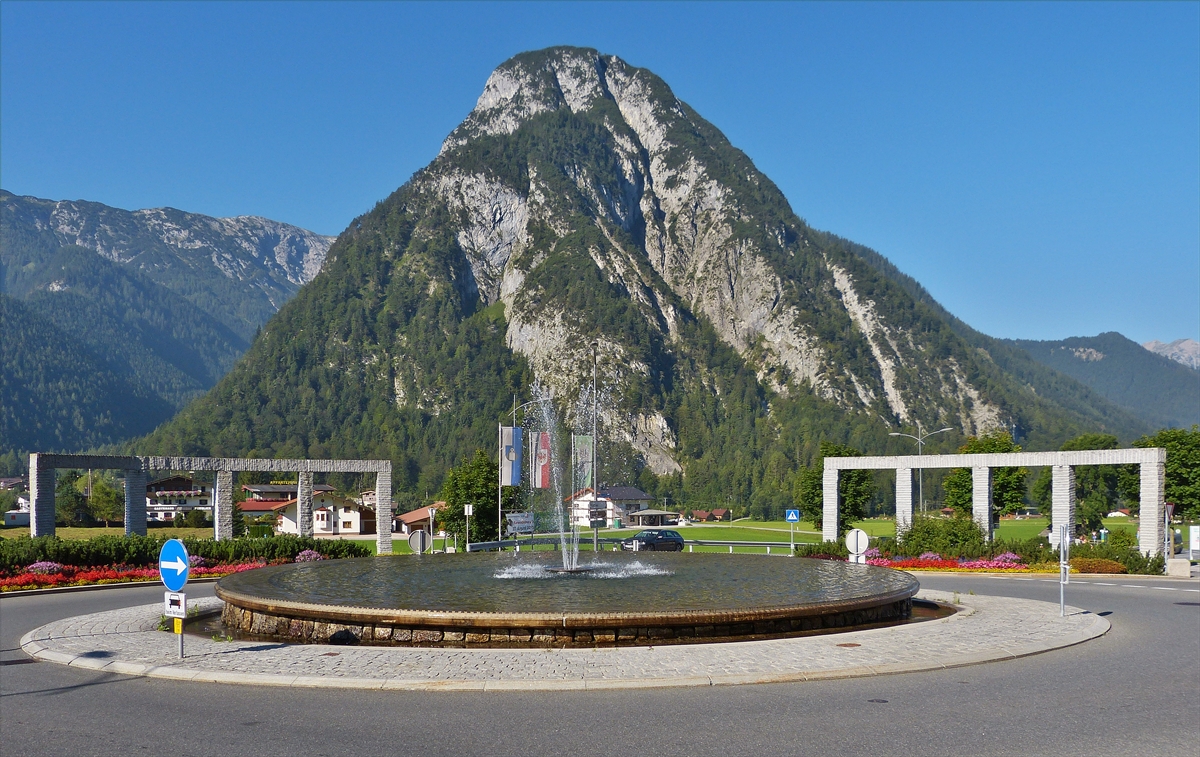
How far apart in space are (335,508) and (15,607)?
10380cm

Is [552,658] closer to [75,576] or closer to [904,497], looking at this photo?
[75,576]

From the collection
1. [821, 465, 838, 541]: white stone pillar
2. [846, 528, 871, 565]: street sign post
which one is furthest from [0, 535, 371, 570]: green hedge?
[821, 465, 838, 541]: white stone pillar

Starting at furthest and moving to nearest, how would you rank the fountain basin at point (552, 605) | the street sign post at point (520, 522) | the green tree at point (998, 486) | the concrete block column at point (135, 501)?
the green tree at point (998, 486) < the street sign post at point (520, 522) < the concrete block column at point (135, 501) < the fountain basin at point (552, 605)

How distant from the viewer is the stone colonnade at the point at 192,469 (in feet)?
133

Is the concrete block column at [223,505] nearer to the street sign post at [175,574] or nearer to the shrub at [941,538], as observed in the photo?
the street sign post at [175,574]

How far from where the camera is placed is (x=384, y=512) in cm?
4953

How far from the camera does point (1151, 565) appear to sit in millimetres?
37812

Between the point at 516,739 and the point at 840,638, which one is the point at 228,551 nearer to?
the point at 840,638

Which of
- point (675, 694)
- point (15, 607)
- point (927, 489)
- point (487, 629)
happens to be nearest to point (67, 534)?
point (15, 607)

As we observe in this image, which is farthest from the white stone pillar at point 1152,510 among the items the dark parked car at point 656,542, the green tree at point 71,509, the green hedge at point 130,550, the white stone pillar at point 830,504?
the green tree at point 71,509

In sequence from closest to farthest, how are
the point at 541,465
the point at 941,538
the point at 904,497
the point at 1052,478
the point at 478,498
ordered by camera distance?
Answer: the point at 941,538
the point at 1052,478
the point at 541,465
the point at 904,497
the point at 478,498

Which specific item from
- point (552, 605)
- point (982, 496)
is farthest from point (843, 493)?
point (552, 605)

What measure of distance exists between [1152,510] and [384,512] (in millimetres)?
37853

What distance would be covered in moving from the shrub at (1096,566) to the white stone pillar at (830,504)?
15600 millimetres
